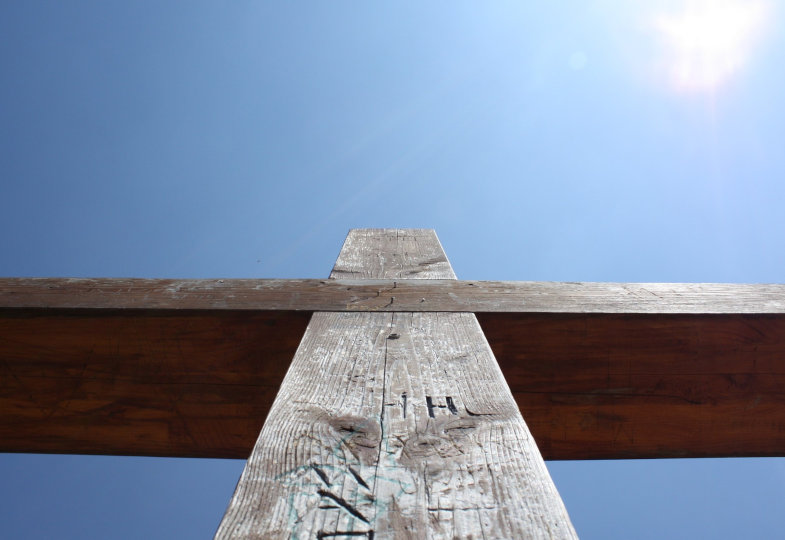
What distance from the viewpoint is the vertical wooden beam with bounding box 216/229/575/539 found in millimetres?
532

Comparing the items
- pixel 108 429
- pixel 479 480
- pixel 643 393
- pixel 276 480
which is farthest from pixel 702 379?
pixel 108 429

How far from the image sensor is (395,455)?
25.0 inches

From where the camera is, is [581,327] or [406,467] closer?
[406,467]

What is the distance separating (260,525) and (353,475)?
115 millimetres

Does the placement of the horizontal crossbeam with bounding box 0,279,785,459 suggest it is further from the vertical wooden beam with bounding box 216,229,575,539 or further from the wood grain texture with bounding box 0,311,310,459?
the vertical wooden beam with bounding box 216,229,575,539

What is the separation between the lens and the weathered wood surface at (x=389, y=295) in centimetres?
126

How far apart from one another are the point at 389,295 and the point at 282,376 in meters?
0.33

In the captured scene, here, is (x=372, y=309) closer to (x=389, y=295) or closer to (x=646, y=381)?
(x=389, y=295)

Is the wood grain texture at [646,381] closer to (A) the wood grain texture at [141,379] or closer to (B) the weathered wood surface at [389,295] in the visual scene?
(B) the weathered wood surface at [389,295]

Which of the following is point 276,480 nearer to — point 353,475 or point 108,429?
point 353,475

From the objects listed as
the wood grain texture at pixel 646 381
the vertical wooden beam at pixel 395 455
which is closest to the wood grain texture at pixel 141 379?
the vertical wooden beam at pixel 395 455

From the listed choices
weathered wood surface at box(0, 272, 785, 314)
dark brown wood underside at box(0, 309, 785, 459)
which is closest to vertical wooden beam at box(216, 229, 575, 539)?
weathered wood surface at box(0, 272, 785, 314)

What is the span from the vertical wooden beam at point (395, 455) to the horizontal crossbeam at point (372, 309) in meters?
0.31

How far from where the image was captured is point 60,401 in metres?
1.37
